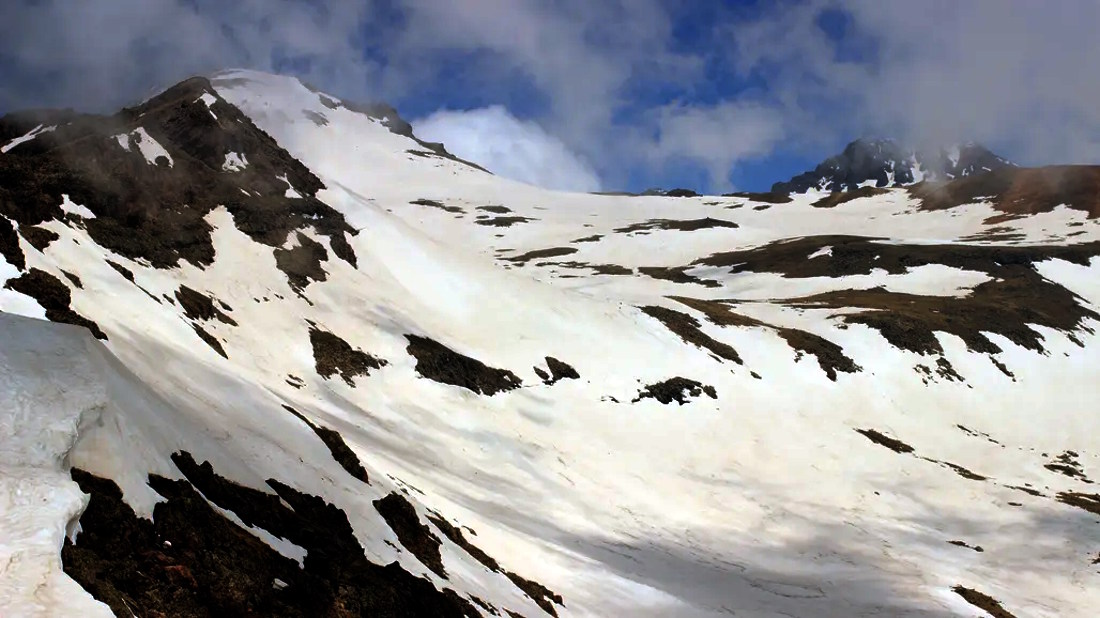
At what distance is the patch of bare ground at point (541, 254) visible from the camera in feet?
422

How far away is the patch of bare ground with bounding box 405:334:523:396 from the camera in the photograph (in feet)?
132

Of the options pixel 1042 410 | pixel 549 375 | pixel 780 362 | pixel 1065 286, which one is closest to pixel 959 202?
pixel 1065 286

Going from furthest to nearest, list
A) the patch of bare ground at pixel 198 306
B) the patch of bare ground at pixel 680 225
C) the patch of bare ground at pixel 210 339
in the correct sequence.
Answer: the patch of bare ground at pixel 680 225 < the patch of bare ground at pixel 198 306 < the patch of bare ground at pixel 210 339

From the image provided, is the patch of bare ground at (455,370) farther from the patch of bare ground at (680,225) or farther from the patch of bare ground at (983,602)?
the patch of bare ground at (680,225)

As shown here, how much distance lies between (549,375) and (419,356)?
321 inches

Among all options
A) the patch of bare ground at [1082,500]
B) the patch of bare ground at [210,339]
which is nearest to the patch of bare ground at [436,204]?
the patch of bare ground at [1082,500]

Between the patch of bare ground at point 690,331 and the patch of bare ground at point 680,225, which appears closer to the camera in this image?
the patch of bare ground at point 690,331

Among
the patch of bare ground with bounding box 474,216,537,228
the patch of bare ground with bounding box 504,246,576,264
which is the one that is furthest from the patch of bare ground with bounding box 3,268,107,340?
the patch of bare ground with bounding box 474,216,537,228

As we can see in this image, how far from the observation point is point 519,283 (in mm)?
57062

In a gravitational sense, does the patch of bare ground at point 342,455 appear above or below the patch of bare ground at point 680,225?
below

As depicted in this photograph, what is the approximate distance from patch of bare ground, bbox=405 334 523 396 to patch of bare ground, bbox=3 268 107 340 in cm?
2150

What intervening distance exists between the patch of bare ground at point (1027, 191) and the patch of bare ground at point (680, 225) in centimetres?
4947

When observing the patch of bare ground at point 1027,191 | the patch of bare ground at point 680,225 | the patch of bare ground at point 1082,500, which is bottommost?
the patch of bare ground at point 1082,500

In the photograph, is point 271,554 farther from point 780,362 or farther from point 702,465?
point 780,362
